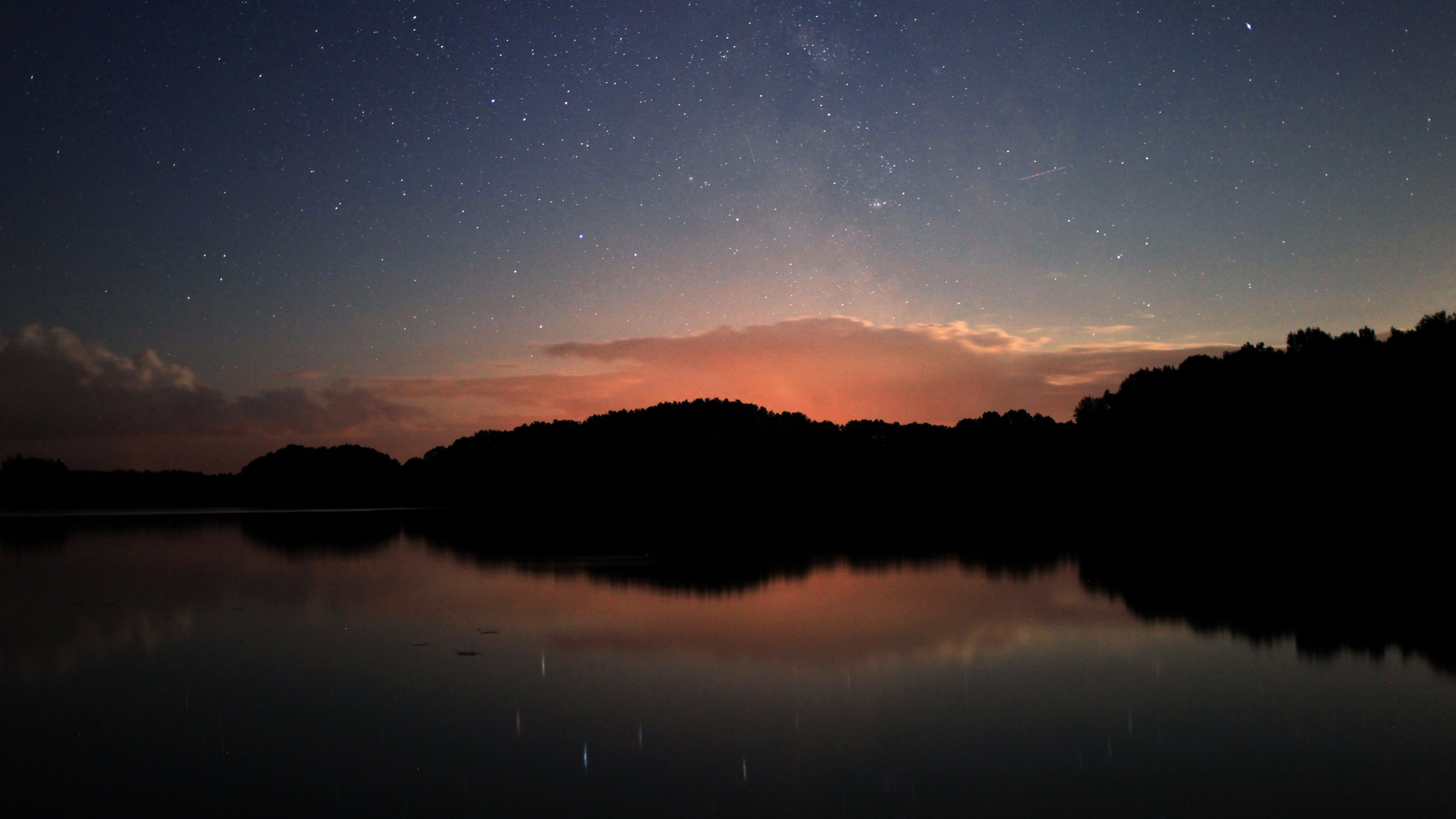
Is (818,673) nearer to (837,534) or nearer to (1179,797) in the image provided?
(1179,797)

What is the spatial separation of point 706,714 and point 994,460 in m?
79.9

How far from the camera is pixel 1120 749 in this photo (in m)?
7.38

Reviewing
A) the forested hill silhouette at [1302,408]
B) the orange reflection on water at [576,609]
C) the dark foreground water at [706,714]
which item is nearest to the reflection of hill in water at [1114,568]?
the orange reflection on water at [576,609]

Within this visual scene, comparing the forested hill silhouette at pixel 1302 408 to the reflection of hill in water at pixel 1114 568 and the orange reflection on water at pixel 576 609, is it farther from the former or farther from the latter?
the orange reflection on water at pixel 576 609

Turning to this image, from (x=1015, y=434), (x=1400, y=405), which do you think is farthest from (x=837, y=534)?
(x=1015, y=434)

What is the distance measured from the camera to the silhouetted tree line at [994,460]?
47406 mm

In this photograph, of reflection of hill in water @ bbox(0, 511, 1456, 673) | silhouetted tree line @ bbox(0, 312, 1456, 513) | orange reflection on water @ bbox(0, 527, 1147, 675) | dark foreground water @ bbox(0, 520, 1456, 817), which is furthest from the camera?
silhouetted tree line @ bbox(0, 312, 1456, 513)

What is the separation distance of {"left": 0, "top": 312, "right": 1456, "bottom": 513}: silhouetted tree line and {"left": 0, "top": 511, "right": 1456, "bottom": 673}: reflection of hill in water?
11.0 metres

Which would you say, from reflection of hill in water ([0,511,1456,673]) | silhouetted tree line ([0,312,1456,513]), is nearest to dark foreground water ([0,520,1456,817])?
reflection of hill in water ([0,511,1456,673])

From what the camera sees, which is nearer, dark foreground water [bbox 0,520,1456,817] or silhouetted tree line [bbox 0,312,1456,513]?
dark foreground water [bbox 0,520,1456,817]

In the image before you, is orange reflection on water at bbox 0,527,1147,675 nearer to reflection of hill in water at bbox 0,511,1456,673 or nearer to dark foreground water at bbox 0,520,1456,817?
dark foreground water at bbox 0,520,1456,817

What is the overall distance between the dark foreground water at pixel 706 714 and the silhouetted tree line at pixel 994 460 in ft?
78.2

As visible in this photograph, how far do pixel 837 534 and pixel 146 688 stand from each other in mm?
25188

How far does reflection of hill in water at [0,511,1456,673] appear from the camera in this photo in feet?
40.7
